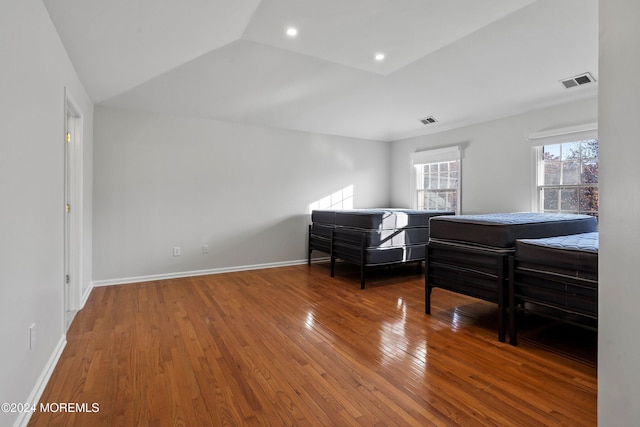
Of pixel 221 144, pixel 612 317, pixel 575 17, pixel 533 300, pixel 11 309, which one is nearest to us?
pixel 612 317

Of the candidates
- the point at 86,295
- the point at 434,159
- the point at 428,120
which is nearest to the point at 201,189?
the point at 86,295

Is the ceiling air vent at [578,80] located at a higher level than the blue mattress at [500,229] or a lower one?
higher

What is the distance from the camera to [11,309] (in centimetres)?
147

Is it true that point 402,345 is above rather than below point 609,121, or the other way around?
below

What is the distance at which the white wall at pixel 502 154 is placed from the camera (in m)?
3.95

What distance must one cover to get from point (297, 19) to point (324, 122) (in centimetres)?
247

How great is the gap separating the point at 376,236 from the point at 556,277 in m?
2.05

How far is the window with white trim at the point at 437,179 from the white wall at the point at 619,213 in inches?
178

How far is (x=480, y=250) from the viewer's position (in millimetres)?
2668

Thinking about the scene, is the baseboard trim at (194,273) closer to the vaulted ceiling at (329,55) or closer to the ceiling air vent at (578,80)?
the vaulted ceiling at (329,55)

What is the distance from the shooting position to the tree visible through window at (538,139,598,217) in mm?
3746

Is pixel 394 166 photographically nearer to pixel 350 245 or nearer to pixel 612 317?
pixel 350 245

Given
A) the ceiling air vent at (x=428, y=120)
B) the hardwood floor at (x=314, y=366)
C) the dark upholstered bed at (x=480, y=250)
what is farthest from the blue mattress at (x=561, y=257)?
the ceiling air vent at (x=428, y=120)

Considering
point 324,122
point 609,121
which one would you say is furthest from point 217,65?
point 609,121
